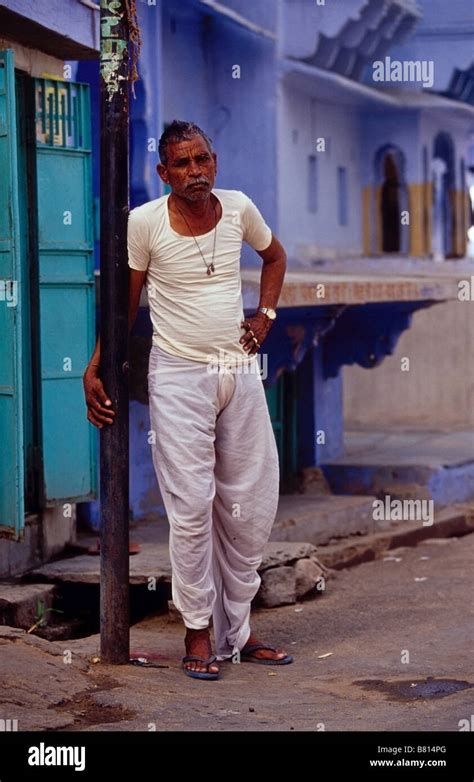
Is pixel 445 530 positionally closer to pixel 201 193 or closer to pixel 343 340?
pixel 343 340

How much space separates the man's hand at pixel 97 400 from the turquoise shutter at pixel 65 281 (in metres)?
1.88

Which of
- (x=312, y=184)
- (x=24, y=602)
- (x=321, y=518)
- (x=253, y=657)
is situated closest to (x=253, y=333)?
(x=253, y=657)

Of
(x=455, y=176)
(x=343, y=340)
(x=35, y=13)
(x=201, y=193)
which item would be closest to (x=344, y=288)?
(x=343, y=340)

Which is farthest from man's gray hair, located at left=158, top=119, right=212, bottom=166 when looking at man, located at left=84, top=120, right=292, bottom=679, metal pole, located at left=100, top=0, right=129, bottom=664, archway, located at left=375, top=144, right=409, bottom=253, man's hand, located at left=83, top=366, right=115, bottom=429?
archway, located at left=375, top=144, right=409, bottom=253

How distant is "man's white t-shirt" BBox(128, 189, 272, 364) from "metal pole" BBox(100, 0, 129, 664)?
10cm

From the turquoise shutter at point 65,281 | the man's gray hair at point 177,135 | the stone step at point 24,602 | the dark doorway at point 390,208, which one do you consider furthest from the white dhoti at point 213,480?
the dark doorway at point 390,208

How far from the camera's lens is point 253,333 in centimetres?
571

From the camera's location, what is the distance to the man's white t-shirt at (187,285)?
561 centimetres

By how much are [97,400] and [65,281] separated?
2.09m

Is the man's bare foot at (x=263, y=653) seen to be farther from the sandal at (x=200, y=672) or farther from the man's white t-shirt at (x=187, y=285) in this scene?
the man's white t-shirt at (x=187, y=285)

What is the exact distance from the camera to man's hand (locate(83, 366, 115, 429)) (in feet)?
18.4

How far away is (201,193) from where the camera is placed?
5.54m

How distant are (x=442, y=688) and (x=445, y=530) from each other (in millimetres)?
6595

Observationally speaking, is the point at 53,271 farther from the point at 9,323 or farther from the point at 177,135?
the point at 177,135
